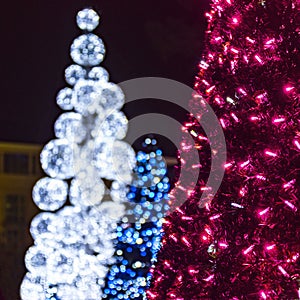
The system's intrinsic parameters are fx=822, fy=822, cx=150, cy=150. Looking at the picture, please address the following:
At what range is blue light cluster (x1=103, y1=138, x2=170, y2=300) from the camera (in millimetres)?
12773

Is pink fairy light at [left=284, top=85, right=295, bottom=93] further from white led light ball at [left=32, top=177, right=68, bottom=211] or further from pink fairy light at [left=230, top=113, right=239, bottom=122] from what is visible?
white led light ball at [left=32, top=177, right=68, bottom=211]

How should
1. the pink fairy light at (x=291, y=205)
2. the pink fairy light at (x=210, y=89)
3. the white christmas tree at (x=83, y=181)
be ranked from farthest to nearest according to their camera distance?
the white christmas tree at (x=83, y=181) < the pink fairy light at (x=210, y=89) < the pink fairy light at (x=291, y=205)

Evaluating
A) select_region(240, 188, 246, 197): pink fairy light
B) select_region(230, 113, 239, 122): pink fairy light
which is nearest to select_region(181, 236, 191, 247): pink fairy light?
select_region(240, 188, 246, 197): pink fairy light

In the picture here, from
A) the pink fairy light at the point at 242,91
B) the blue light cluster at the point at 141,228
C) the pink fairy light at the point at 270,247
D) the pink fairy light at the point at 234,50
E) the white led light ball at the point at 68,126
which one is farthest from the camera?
the white led light ball at the point at 68,126

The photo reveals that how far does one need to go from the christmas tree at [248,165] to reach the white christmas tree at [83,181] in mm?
8549

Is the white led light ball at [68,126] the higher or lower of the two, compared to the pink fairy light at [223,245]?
higher

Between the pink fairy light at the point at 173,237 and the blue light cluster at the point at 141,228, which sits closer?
the pink fairy light at the point at 173,237

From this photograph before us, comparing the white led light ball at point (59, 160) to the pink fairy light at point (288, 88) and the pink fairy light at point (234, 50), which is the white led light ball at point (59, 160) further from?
the pink fairy light at point (288, 88)

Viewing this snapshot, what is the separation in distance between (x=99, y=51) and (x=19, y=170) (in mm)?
21078

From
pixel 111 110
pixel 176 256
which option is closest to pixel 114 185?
pixel 111 110

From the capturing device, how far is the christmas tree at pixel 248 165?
5.42 m

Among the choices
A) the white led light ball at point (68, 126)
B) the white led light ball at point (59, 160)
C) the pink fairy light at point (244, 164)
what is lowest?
the pink fairy light at point (244, 164)

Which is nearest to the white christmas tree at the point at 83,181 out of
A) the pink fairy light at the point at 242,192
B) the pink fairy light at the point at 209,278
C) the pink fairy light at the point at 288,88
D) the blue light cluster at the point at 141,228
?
the blue light cluster at the point at 141,228

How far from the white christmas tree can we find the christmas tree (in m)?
8.55
